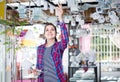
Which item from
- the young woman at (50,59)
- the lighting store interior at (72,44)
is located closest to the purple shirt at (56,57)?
the young woman at (50,59)

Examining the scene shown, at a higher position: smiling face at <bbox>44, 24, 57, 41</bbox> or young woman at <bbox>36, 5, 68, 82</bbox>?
smiling face at <bbox>44, 24, 57, 41</bbox>

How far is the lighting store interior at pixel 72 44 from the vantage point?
455 centimetres

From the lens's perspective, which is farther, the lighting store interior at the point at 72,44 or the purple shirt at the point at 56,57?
the lighting store interior at the point at 72,44

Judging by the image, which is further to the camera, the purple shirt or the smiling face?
the smiling face

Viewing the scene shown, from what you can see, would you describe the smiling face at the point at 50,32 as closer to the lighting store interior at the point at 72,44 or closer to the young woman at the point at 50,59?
the young woman at the point at 50,59

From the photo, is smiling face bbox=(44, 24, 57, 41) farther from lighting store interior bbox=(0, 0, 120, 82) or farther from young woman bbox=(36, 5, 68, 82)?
lighting store interior bbox=(0, 0, 120, 82)

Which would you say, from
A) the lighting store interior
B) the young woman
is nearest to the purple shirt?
the young woman

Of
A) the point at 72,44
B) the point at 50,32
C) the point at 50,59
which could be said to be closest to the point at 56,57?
the point at 50,59

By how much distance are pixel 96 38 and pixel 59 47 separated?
4.00m

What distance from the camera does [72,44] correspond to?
725cm

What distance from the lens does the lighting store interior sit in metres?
4.55

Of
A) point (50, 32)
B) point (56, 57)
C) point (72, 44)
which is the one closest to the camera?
point (56, 57)

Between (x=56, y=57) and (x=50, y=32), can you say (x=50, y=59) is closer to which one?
(x=56, y=57)

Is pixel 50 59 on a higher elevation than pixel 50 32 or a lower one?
lower
